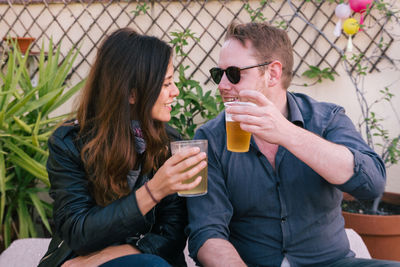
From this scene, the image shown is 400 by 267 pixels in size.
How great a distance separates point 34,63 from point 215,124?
116 inches

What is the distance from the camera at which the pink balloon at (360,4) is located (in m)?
3.03

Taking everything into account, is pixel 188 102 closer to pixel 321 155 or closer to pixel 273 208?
pixel 273 208

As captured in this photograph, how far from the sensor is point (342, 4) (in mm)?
3176

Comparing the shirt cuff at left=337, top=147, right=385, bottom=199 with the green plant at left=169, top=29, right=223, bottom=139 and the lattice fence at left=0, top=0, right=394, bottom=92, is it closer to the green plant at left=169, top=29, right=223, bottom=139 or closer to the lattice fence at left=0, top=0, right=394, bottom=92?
the green plant at left=169, top=29, right=223, bottom=139

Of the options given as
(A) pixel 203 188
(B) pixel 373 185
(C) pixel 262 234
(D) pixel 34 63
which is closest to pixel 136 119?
(A) pixel 203 188

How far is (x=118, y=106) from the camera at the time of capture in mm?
1477

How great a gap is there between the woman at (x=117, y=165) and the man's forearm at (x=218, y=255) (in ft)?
0.59

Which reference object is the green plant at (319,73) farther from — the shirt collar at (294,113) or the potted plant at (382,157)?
the shirt collar at (294,113)

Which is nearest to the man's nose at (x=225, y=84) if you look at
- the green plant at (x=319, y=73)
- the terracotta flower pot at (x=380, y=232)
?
the terracotta flower pot at (x=380, y=232)

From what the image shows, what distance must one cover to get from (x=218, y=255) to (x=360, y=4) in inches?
103

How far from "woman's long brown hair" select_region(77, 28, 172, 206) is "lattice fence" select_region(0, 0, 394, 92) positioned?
201cm

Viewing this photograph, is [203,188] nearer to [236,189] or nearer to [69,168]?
[236,189]

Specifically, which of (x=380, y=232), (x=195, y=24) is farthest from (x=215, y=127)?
(x=195, y=24)

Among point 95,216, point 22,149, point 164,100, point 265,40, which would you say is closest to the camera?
point 95,216
